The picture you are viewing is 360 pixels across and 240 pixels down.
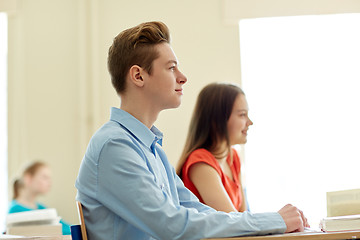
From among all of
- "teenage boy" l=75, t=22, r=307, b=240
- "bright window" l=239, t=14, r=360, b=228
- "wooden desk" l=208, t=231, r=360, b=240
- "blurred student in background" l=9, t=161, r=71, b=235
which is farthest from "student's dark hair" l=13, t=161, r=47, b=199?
"wooden desk" l=208, t=231, r=360, b=240

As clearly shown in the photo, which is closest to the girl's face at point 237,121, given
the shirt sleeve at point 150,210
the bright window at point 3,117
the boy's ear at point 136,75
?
the boy's ear at point 136,75

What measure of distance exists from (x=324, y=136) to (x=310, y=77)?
476mm

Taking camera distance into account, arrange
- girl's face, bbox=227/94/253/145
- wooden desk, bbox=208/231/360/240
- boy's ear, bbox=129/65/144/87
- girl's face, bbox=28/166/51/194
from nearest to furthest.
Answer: wooden desk, bbox=208/231/360/240
boy's ear, bbox=129/65/144/87
girl's face, bbox=227/94/253/145
girl's face, bbox=28/166/51/194

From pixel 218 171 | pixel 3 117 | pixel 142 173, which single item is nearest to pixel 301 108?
pixel 218 171

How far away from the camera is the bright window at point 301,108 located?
399 centimetres

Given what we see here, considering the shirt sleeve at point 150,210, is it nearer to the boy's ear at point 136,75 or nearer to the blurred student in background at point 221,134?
the boy's ear at point 136,75

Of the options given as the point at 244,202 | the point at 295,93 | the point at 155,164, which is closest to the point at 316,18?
the point at 295,93

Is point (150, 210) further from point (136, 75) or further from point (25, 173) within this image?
point (25, 173)

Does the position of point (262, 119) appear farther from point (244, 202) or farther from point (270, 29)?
point (244, 202)

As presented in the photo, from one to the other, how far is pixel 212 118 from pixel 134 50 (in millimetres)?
937

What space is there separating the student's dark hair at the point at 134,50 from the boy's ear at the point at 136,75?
14 mm

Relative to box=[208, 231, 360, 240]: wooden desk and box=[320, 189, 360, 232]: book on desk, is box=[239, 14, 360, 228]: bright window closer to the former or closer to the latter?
box=[320, 189, 360, 232]: book on desk

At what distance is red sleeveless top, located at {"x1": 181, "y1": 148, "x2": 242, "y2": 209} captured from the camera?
7.20 ft

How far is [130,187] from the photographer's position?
1246 millimetres
